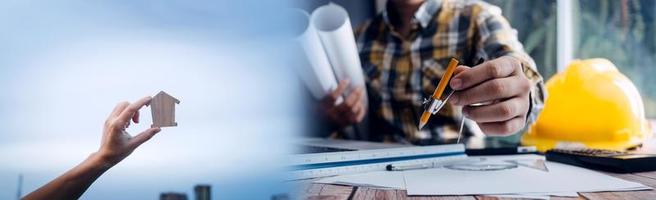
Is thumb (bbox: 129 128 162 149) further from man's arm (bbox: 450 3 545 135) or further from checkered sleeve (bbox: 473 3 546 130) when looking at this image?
checkered sleeve (bbox: 473 3 546 130)

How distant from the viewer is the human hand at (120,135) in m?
0.23

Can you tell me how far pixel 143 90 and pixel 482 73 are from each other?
29cm

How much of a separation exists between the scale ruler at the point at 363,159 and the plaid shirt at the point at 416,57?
270mm

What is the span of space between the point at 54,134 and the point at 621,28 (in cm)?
94

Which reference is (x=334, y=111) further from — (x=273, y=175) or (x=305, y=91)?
(x=273, y=175)

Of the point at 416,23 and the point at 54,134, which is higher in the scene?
the point at 416,23

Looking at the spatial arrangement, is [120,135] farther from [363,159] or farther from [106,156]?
[363,159]

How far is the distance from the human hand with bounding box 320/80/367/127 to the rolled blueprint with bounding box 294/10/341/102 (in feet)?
0.06

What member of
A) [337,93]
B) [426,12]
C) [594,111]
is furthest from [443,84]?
[426,12]

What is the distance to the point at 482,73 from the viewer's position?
1.39ft

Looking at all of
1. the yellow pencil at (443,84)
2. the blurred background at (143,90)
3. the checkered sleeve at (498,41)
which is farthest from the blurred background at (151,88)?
the checkered sleeve at (498,41)

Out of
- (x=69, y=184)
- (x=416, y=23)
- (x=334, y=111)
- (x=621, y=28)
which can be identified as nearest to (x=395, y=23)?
(x=416, y=23)

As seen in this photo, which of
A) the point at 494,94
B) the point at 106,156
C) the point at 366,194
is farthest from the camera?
the point at 494,94

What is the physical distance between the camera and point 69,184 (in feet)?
0.73
